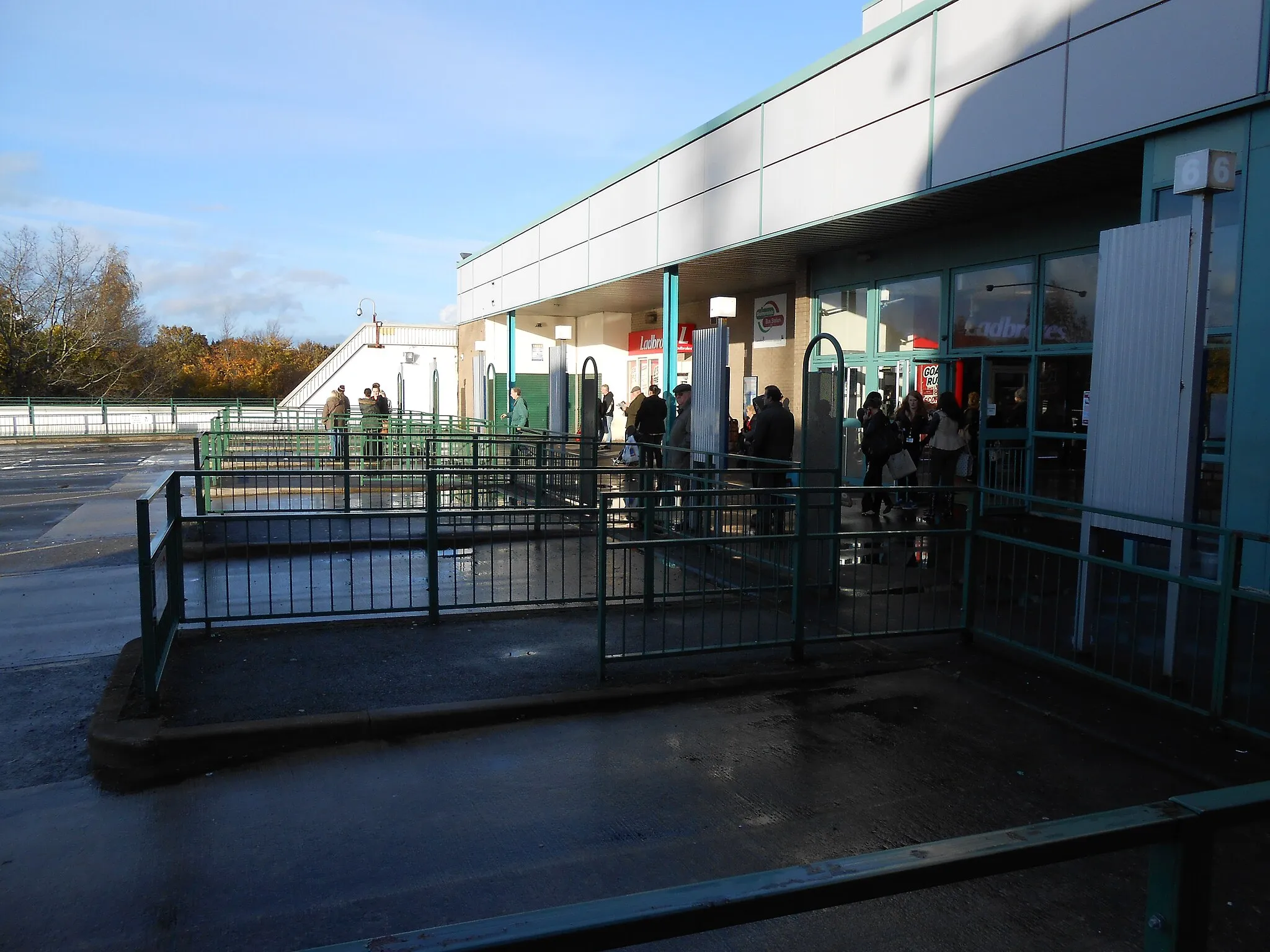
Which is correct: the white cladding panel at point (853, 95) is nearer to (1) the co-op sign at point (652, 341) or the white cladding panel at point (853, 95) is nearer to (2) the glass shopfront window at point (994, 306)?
(2) the glass shopfront window at point (994, 306)

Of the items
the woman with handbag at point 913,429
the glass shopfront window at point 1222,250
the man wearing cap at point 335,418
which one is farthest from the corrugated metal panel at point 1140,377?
the man wearing cap at point 335,418

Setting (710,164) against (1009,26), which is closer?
(1009,26)

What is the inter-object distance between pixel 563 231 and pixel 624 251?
4855 mm

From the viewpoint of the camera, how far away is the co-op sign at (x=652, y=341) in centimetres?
2747

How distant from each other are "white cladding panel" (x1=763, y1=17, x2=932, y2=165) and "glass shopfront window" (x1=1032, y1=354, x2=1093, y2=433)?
3.99 metres

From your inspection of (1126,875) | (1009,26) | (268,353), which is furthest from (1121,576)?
(268,353)

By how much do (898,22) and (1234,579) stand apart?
942 centimetres

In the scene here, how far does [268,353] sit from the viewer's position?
59500 millimetres

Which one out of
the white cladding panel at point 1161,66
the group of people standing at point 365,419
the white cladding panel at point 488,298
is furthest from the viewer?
the white cladding panel at point 488,298

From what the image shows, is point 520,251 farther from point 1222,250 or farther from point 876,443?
point 1222,250

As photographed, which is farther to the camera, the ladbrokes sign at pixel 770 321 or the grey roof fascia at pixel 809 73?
the ladbrokes sign at pixel 770 321

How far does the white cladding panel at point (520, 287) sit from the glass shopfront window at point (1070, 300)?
17.6 metres

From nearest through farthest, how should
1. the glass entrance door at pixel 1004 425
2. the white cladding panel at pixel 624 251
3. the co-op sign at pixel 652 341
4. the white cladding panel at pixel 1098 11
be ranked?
the white cladding panel at pixel 1098 11 < the glass entrance door at pixel 1004 425 < the white cladding panel at pixel 624 251 < the co-op sign at pixel 652 341

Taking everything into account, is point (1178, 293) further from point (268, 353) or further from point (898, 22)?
point (268, 353)
